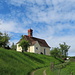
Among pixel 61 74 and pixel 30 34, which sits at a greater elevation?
pixel 30 34

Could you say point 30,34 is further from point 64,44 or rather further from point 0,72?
point 0,72

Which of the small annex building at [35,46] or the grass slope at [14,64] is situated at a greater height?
the small annex building at [35,46]

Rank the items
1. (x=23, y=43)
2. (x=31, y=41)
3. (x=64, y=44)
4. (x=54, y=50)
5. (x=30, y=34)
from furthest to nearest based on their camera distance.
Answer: (x=64, y=44), (x=30, y=34), (x=31, y=41), (x=54, y=50), (x=23, y=43)

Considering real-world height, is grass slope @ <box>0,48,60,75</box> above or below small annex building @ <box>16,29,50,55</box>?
below

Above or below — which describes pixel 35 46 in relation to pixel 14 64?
above

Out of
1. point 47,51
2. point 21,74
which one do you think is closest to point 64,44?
point 47,51

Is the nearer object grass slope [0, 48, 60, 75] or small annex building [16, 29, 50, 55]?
grass slope [0, 48, 60, 75]

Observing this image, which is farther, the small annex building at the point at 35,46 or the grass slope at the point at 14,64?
the small annex building at the point at 35,46

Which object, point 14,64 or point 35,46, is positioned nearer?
point 14,64

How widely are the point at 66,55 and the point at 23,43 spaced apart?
43635mm

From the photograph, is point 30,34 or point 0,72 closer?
point 0,72

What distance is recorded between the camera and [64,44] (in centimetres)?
8719

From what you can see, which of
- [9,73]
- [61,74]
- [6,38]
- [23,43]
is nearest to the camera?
[61,74]

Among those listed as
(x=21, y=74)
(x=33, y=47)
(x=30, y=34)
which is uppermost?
(x=30, y=34)
